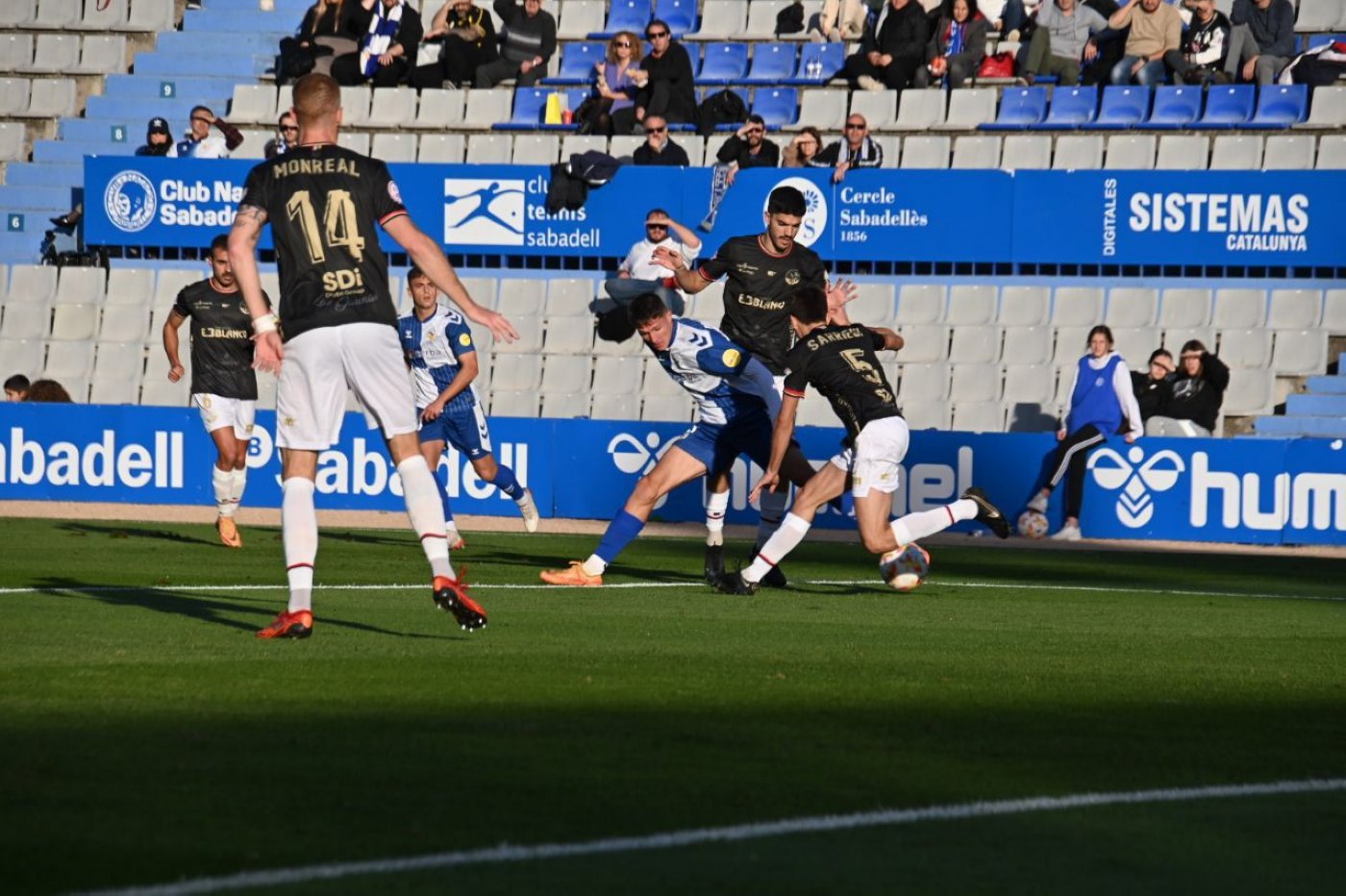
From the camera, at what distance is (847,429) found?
41.1 ft

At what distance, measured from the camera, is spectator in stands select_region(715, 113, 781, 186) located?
24.7 meters

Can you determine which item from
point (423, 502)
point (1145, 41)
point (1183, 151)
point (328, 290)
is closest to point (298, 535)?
point (423, 502)

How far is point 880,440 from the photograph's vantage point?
12547 millimetres

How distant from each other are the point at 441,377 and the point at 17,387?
9688 millimetres

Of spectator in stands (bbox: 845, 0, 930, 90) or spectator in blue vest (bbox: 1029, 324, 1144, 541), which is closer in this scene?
spectator in blue vest (bbox: 1029, 324, 1144, 541)

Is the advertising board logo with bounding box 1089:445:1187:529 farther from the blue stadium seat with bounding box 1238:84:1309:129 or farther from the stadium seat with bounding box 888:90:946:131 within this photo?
the stadium seat with bounding box 888:90:946:131

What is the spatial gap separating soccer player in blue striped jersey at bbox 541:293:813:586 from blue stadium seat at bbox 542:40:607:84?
51.2ft

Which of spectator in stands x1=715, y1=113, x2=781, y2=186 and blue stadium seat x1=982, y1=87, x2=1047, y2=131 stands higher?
blue stadium seat x1=982, y1=87, x2=1047, y2=131

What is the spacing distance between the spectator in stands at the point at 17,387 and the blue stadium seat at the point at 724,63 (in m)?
10.1

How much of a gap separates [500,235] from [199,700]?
62.7 feet

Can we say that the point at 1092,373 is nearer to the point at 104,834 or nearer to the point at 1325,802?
the point at 1325,802

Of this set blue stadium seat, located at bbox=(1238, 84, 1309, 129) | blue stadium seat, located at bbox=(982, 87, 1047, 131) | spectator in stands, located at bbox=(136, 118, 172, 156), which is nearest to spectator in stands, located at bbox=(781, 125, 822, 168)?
blue stadium seat, located at bbox=(982, 87, 1047, 131)

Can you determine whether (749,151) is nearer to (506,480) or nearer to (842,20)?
(842,20)

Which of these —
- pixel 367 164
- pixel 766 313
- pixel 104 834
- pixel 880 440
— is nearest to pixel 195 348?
pixel 766 313
